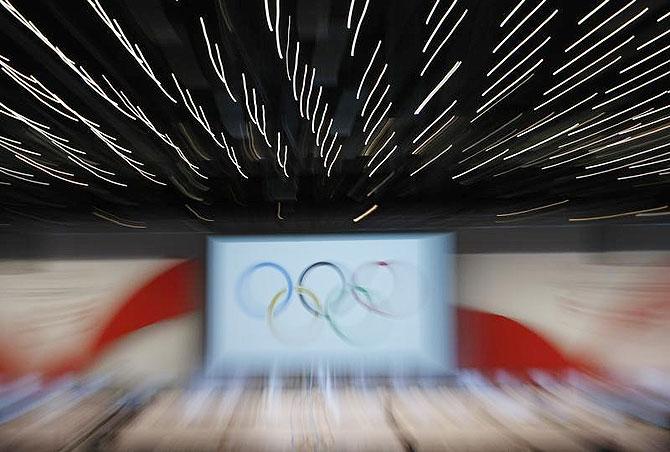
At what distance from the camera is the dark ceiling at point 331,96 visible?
5.56 ft

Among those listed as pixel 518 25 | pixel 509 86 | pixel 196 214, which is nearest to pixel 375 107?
pixel 509 86

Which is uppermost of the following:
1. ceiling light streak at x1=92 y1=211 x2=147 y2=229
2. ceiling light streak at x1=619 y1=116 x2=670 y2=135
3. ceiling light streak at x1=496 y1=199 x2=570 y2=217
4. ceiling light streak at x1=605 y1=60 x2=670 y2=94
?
ceiling light streak at x1=605 y1=60 x2=670 y2=94

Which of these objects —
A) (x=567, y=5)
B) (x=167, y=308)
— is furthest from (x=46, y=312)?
(x=567, y=5)

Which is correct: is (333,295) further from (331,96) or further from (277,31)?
(277,31)

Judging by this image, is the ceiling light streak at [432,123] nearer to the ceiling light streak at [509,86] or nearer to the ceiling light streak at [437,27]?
→ the ceiling light streak at [509,86]

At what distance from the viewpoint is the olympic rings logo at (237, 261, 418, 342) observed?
6.13 meters

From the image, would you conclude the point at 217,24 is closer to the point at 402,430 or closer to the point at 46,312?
the point at 402,430

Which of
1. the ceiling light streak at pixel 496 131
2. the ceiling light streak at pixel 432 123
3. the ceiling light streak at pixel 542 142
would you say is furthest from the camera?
the ceiling light streak at pixel 542 142

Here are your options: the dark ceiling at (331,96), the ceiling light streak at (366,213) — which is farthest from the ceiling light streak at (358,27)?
the ceiling light streak at (366,213)

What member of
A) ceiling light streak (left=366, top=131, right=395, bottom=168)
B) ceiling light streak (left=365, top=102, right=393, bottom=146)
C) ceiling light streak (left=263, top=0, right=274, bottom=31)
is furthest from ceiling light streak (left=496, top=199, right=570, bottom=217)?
ceiling light streak (left=263, top=0, right=274, bottom=31)

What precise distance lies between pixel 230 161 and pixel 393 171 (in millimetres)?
1140

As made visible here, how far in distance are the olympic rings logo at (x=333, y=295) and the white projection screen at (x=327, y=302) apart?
1 cm

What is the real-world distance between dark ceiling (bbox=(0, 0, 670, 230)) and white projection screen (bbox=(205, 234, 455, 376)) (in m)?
1.39

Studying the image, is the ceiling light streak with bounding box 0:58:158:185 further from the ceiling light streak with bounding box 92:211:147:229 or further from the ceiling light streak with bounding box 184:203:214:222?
the ceiling light streak with bounding box 92:211:147:229
